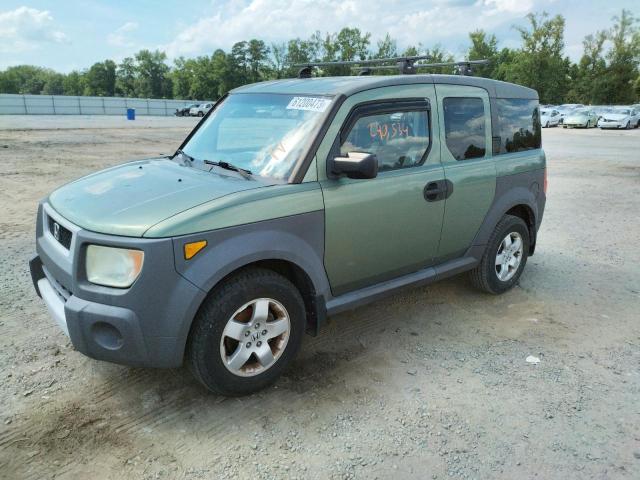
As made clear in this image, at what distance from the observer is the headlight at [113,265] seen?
269 centimetres

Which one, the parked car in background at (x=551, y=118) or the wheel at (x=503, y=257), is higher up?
the parked car in background at (x=551, y=118)

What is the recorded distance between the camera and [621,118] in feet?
113

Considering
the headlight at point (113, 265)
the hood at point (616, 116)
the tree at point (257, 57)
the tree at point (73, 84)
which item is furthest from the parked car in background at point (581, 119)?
the tree at point (73, 84)

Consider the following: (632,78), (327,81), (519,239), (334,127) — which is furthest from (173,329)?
(632,78)

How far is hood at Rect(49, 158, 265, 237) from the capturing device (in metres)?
2.80

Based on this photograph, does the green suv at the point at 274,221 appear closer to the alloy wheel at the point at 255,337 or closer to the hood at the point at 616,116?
the alloy wheel at the point at 255,337

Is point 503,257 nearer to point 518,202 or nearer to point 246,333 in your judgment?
point 518,202

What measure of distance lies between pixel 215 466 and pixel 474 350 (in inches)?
84.2

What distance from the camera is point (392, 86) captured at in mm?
3732

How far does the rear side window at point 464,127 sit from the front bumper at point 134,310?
243cm

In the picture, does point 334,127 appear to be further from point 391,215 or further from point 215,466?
point 215,466

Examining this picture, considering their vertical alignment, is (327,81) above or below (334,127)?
above

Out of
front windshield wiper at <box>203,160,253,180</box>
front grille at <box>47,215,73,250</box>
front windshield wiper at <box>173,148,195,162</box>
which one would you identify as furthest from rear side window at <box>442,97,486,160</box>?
front grille at <box>47,215,73,250</box>

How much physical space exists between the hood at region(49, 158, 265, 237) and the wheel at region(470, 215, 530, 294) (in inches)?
96.5
